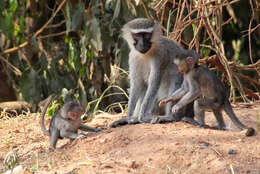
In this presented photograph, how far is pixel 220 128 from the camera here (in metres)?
6.34

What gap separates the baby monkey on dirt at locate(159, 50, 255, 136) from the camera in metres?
6.17

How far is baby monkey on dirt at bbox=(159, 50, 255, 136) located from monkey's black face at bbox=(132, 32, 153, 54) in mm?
443

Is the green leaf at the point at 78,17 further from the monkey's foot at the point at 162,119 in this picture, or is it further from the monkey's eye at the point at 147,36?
the monkey's foot at the point at 162,119

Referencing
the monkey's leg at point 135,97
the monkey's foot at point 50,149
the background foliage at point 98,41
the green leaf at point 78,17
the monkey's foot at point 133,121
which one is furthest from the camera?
the green leaf at point 78,17

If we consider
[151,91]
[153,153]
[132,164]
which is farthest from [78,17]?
[132,164]

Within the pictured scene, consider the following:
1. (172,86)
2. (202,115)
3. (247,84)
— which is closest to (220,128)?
(202,115)

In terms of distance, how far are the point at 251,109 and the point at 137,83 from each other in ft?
6.86

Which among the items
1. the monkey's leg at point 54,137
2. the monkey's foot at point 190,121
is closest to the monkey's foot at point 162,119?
the monkey's foot at point 190,121

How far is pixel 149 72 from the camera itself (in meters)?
6.71

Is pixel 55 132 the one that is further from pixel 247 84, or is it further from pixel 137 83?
pixel 247 84

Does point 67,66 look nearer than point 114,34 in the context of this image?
No

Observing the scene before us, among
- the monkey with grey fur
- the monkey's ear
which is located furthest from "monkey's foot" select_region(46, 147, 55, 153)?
the monkey's ear

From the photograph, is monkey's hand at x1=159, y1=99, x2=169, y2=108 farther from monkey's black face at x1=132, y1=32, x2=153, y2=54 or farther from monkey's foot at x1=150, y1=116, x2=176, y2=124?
monkey's black face at x1=132, y1=32, x2=153, y2=54

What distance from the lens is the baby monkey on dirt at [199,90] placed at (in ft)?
20.3
